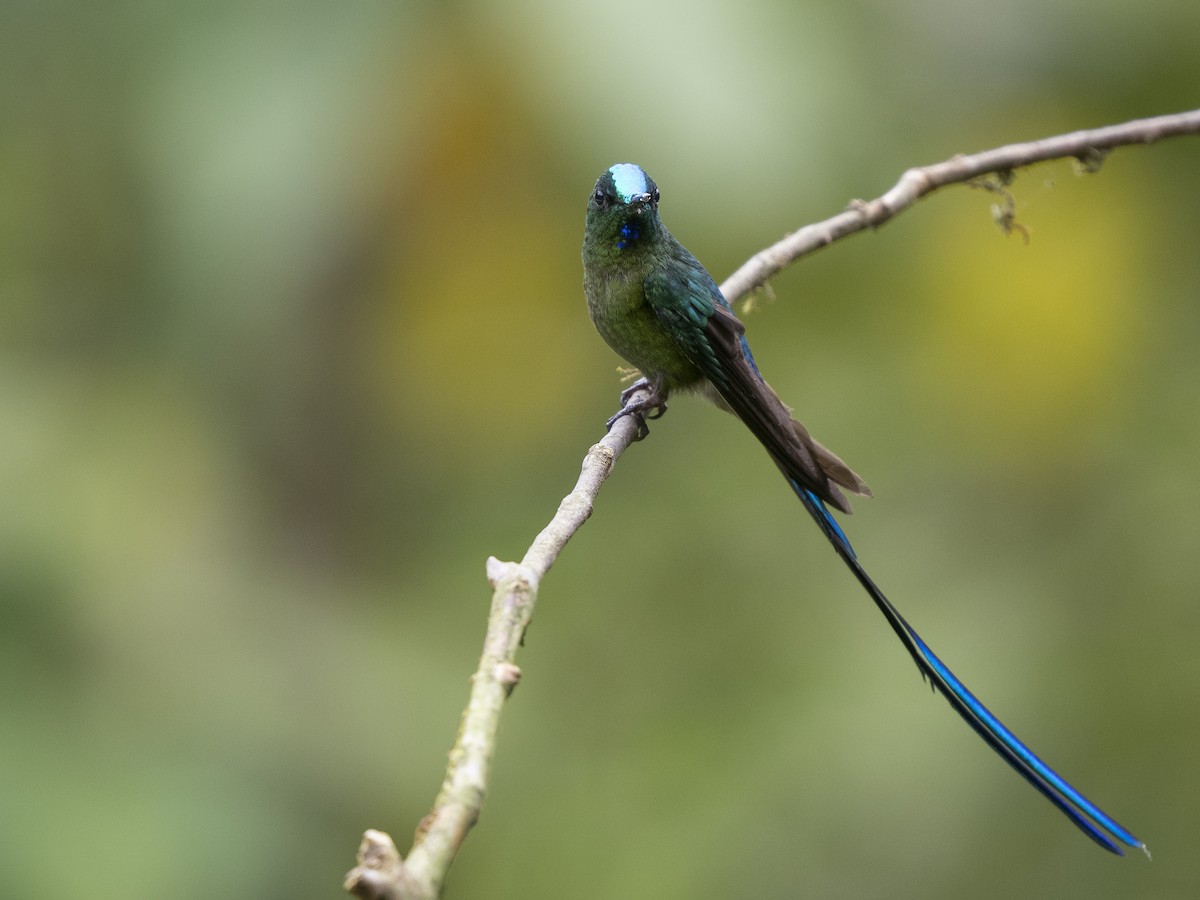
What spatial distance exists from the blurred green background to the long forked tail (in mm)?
1457

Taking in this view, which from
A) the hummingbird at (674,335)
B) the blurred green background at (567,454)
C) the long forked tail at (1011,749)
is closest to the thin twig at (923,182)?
the hummingbird at (674,335)

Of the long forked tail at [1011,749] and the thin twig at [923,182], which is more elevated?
the thin twig at [923,182]

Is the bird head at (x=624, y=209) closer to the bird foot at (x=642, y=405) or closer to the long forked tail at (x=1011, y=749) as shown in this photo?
the bird foot at (x=642, y=405)

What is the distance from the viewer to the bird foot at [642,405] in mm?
2735

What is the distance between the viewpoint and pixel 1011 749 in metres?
2.13

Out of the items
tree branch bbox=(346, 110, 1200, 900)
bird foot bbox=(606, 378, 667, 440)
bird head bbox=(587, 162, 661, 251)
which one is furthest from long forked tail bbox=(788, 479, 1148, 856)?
bird head bbox=(587, 162, 661, 251)

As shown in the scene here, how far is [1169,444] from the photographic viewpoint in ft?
15.3

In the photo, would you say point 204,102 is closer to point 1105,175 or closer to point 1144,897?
point 1105,175

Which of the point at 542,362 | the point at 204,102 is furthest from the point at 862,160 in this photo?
the point at 204,102

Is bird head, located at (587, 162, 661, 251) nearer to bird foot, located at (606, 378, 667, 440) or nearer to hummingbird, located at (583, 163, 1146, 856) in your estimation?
hummingbird, located at (583, 163, 1146, 856)

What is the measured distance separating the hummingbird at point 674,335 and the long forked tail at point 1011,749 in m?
0.17

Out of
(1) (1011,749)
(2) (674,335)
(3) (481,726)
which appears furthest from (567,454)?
(3) (481,726)

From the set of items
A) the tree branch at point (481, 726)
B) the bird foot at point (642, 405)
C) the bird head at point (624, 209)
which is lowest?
the bird foot at point (642, 405)

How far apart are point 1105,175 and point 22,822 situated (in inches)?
155
